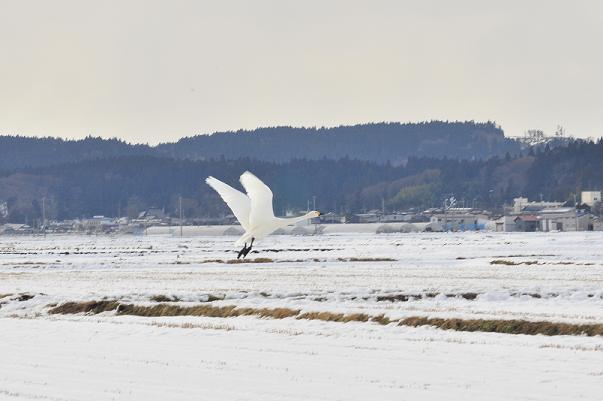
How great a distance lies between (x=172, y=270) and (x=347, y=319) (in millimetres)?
21848

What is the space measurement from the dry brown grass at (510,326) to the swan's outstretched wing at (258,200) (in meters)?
15.5

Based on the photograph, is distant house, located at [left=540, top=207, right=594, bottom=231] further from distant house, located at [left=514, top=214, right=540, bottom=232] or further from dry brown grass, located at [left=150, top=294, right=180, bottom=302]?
dry brown grass, located at [left=150, top=294, right=180, bottom=302]

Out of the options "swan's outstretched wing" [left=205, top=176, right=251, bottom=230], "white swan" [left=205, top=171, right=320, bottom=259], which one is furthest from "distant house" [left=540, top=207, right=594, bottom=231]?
"swan's outstretched wing" [left=205, top=176, right=251, bottom=230]

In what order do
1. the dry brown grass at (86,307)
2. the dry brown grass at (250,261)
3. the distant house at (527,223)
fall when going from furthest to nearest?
1. the distant house at (527,223)
2. the dry brown grass at (250,261)
3. the dry brown grass at (86,307)

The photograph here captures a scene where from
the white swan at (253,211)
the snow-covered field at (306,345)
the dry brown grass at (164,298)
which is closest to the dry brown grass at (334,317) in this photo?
the snow-covered field at (306,345)

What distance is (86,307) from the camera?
89.2 ft

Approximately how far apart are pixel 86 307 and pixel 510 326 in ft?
34.1

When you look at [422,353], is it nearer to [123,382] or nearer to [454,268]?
[123,382]

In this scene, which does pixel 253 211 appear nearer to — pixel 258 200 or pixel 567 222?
pixel 258 200

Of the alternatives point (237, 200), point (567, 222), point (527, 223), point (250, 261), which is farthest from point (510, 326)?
point (527, 223)

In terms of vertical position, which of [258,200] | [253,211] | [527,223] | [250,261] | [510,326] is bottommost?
[527,223]

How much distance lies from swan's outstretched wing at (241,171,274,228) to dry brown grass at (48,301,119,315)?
32.6ft

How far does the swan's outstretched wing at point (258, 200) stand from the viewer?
37438 mm

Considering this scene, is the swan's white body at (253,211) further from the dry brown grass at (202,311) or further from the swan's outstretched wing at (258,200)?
the dry brown grass at (202,311)
